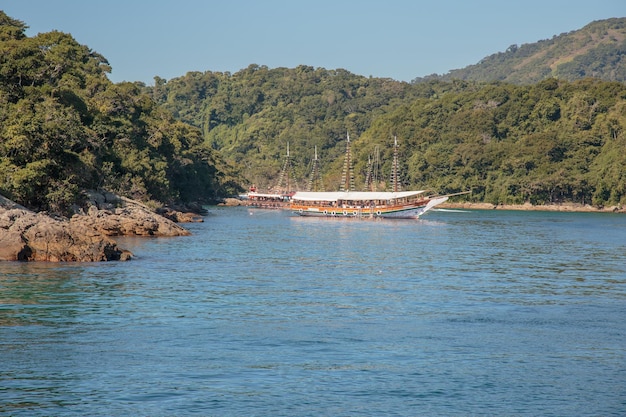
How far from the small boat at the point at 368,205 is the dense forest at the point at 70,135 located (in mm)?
20757

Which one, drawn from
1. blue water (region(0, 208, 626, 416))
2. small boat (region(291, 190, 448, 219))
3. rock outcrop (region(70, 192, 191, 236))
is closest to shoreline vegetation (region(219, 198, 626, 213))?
small boat (region(291, 190, 448, 219))

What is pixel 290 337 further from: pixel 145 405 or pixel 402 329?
pixel 145 405

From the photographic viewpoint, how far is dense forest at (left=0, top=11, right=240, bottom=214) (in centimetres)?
5662

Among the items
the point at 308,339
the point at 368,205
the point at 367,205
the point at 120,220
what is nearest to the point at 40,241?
the point at 120,220

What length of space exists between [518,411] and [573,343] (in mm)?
8654

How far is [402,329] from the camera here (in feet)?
101

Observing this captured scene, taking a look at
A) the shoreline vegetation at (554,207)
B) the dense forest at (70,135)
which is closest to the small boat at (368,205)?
the dense forest at (70,135)

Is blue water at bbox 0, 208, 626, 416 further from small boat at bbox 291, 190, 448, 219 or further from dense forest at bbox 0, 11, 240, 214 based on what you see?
small boat at bbox 291, 190, 448, 219

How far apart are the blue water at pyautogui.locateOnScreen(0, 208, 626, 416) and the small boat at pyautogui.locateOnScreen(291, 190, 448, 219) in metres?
74.2

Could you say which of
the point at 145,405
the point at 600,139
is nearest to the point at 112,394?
the point at 145,405

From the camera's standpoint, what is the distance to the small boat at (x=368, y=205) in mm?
129125

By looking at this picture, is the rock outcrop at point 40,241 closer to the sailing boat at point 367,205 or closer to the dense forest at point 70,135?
the dense forest at point 70,135

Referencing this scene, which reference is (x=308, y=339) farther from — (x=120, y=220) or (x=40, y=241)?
(x=120, y=220)

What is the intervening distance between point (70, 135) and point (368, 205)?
81.3 metres
